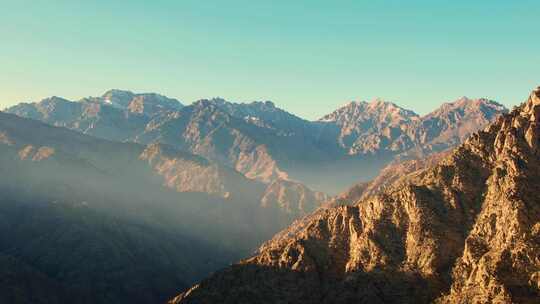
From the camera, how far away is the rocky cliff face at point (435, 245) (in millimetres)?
123188

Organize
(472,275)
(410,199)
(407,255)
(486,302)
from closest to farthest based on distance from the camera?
(486,302), (472,275), (407,255), (410,199)

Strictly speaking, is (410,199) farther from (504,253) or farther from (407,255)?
(504,253)

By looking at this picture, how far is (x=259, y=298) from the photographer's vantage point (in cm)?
14750

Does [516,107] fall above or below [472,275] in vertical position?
above

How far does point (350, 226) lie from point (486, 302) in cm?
5264

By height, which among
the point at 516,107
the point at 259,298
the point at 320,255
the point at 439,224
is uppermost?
the point at 516,107

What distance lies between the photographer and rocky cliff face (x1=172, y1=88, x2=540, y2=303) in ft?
404

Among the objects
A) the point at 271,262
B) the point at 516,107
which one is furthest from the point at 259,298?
the point at 516,107

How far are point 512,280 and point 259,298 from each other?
61.4 metres

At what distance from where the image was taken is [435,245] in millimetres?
139625

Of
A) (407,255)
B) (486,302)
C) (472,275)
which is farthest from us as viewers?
(407,255)

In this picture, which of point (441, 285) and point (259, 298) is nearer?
point (441, 285)

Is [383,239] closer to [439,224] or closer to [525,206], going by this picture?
[439,224]

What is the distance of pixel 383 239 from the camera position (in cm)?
15112
